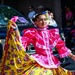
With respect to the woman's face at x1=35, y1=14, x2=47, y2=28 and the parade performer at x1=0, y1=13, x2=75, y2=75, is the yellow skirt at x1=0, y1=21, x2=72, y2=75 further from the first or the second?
the woman's face at x1=35, y1=14, x2=47, y2=28

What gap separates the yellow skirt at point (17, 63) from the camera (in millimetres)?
4824

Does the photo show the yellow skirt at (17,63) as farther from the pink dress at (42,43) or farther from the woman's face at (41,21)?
the woman's face at (41,21)

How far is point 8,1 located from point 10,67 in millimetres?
13300

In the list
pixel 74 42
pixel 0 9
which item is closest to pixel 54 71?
pixel 0 9

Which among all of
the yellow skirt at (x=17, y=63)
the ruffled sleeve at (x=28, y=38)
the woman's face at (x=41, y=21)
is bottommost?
the yellow skirt at (x=17, y=63)

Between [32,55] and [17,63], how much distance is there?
0.82ft

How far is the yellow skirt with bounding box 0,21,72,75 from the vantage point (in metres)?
4.82

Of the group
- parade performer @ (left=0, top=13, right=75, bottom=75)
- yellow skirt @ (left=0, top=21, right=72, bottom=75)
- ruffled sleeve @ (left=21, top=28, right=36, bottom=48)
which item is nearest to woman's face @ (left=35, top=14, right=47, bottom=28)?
parade performer @ (left=0, top=13, right=75, bottom=75)

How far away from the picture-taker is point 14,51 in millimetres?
4879

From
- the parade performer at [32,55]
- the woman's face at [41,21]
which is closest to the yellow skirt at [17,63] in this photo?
the parade performer at [32,55]

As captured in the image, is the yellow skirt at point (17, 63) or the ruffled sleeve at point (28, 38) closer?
the yellow skirt at point (17, 63)

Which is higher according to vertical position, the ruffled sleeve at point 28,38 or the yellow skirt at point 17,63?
the ruffled sleeve at point 28,38

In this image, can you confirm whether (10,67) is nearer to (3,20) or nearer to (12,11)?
(3,20)

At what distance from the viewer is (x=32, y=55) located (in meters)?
4.96
